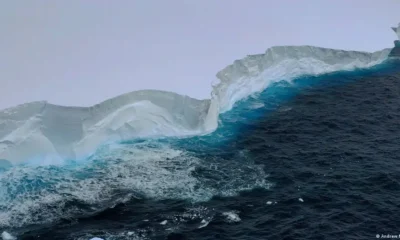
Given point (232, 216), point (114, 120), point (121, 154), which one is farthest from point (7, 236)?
point (232, 216)

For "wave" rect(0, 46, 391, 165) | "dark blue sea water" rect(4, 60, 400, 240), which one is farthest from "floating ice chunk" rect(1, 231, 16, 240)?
"wave" rect(0, 46, 391, 165)

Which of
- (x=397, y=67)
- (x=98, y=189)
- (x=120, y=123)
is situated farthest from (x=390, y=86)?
(x=98, y=189)

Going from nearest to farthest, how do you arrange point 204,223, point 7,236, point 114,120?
point 7,236 → point 204,223 → point 114,120

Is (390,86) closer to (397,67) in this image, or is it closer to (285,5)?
(397,67)

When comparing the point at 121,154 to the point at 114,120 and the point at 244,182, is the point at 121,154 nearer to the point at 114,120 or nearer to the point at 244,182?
the point at 114,120

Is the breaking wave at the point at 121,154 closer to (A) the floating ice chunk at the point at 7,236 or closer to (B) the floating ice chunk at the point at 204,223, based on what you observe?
(A) the floating ice chunk at the point at 7,236

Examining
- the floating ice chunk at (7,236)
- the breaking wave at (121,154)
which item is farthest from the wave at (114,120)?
the floating ice chunk at (7,236)

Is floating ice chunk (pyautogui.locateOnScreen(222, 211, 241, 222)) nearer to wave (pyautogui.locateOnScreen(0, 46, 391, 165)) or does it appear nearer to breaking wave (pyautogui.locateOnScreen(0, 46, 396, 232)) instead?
breaking wave (pyautogui.locateOnScreen(0, 46, 396, 232))
